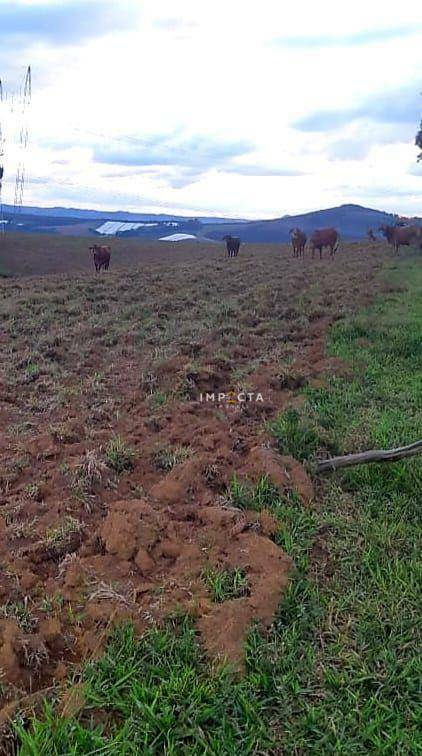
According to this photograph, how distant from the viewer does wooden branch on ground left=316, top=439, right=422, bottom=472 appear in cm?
381

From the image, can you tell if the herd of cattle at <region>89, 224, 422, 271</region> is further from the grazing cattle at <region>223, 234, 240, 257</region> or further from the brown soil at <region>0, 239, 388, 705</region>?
the brown soil at <region>0, 239, 388, 705</region>

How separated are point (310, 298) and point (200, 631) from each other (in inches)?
355

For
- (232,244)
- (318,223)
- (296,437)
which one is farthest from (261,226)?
(296,437)

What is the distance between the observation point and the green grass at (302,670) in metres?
2.13

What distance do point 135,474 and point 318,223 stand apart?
5160 centimetres

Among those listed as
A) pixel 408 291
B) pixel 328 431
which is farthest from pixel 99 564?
pixel 408 291

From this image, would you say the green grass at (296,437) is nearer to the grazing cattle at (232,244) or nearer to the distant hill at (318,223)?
the grazing cattle at (232,244)

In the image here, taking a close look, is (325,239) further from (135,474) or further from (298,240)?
(135,474)

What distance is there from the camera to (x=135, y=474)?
3.97 metres

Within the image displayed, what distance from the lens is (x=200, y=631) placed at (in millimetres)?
2568

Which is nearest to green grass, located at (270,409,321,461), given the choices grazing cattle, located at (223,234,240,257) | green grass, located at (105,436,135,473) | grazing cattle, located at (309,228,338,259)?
green grass, located at (105,436,135,473)

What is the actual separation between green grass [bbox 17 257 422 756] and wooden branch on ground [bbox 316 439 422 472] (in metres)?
0.26

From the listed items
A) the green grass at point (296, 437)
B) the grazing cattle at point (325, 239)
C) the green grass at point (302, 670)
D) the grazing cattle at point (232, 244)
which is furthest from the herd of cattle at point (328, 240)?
the green grass at point (302, 670)

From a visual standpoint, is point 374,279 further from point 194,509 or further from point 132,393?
point 194,509
